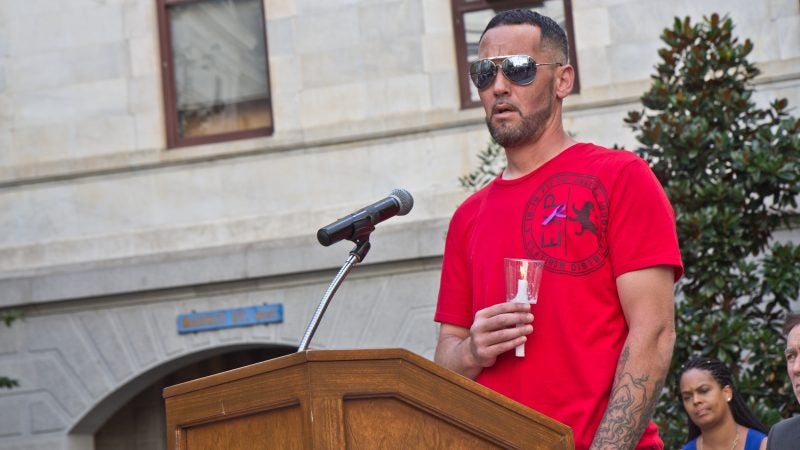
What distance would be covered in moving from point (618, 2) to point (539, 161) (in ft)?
29.9

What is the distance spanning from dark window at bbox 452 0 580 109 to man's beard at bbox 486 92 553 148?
9069mm

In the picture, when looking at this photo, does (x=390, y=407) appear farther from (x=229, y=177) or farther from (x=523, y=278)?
(x=229, y=177)

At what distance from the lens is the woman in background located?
7973 mm

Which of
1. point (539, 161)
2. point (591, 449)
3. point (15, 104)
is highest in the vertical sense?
point (15, 104)

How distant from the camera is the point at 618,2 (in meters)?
12.9

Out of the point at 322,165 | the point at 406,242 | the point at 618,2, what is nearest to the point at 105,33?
the point at 322,165

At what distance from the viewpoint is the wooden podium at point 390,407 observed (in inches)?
125

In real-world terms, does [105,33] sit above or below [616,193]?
above

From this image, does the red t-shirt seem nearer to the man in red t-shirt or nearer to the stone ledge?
the man in red t-shirt

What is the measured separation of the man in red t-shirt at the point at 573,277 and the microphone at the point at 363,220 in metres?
0.31

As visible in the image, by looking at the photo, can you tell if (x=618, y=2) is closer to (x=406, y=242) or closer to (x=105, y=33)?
(x=406, y=242)

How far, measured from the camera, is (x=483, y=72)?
4.15 metres

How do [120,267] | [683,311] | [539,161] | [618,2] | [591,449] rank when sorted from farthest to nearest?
[120,267], [618,2], [683,311], [539,161], [591,449]

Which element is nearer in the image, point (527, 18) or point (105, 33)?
point (527, 18)
